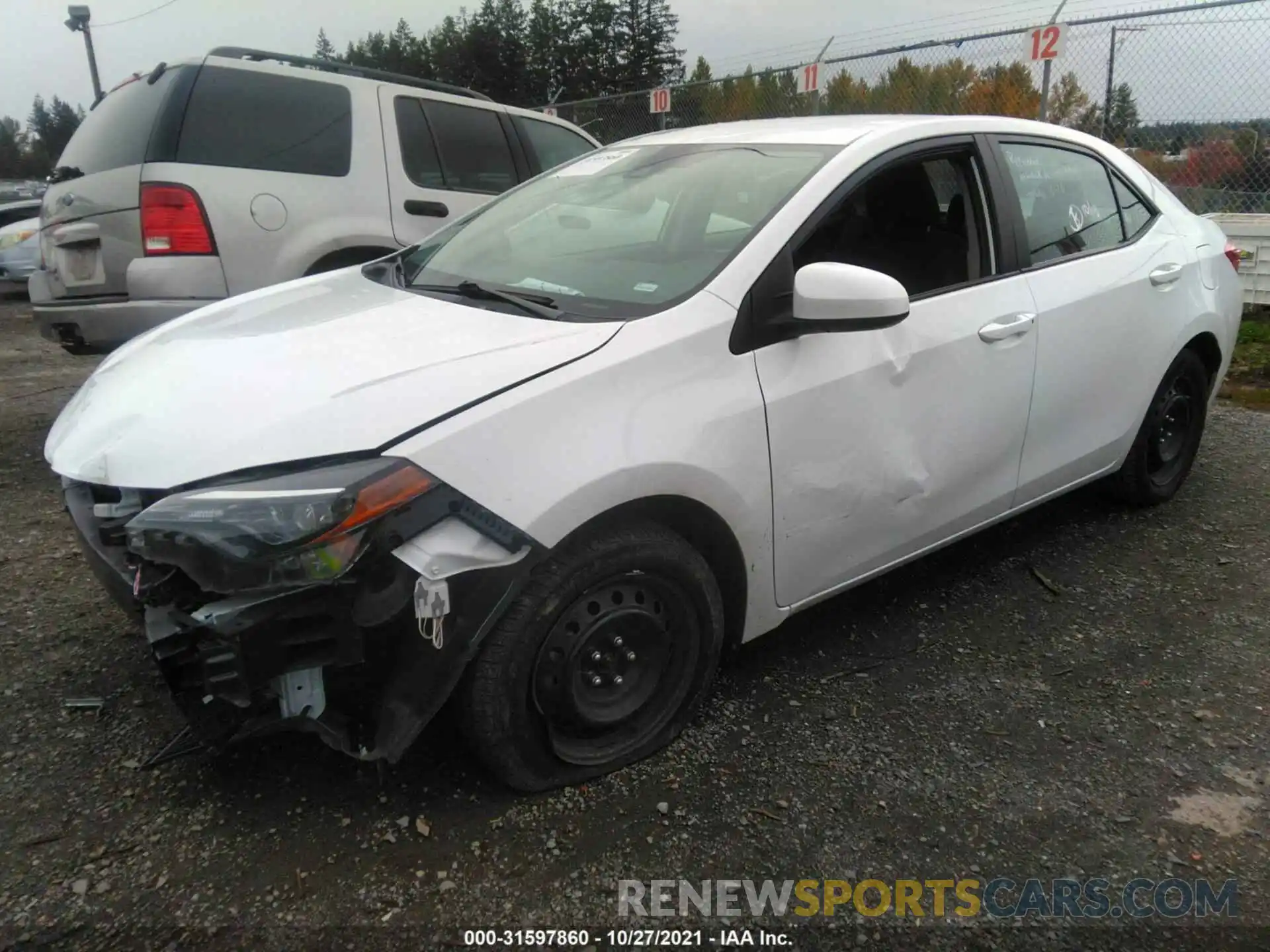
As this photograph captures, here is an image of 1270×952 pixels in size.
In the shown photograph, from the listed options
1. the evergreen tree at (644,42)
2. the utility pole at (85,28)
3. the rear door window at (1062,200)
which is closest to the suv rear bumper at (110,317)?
the rear door window at (1062,200)

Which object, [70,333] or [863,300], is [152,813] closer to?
[863,300]

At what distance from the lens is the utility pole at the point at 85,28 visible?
74.5ft

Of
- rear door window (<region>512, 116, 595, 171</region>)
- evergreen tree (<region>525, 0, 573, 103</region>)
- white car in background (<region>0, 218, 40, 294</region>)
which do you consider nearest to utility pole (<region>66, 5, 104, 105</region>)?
white car in background (<region>0, 218, 40, 294</region>)

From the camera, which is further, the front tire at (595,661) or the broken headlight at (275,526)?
the front tire at (595,661)

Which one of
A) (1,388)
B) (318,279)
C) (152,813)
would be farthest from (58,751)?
(1,388)

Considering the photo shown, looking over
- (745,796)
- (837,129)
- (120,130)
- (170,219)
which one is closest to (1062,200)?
(837,129)

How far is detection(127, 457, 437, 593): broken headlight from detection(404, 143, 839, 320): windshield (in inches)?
30.3

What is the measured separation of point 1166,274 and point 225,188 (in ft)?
13.1

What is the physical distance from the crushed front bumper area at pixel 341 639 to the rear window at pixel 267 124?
2.98 meters

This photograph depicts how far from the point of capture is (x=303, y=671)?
187 centimetres

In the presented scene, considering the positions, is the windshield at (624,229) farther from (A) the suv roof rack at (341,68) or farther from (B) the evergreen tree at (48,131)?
(B) the evergreen tree at (48,131)

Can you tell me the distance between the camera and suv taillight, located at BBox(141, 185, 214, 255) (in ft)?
13.8

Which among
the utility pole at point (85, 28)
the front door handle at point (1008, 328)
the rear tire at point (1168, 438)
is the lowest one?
the rear tire at point (1168, 438)

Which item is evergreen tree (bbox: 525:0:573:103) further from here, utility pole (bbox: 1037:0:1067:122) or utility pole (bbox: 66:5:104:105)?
utility pole (bbox: 1037:0:1067:122)
